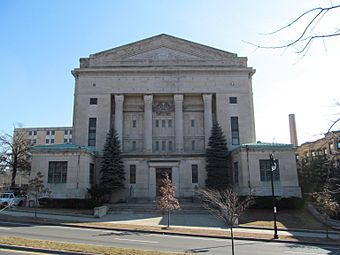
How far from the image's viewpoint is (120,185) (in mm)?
38594

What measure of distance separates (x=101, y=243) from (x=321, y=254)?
10.8 meters

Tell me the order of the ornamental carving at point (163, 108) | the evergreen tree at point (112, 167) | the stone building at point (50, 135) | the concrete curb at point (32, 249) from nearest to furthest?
1. the concrete curb at point (32, 249)
2. the evergreen tree at point (112, 167)
3. the ornamental carving at point (163, 108)
4. the stone building at point (50, 135)

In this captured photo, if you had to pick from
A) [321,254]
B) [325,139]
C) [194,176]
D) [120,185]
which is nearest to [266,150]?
[194,176]

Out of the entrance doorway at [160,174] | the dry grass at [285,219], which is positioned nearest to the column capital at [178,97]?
the entrance doorway at [160,174]

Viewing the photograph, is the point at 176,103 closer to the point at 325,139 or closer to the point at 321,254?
the point at 321,254

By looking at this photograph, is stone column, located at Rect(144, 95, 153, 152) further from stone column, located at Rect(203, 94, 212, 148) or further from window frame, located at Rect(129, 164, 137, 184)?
stone column, located at Rect(203, 94, 212, 148)

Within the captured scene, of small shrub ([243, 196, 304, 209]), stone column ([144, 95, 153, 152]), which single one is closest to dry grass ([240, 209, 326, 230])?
small shrub ([243, 196, 304, 209])

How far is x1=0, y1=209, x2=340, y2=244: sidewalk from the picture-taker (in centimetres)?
2023

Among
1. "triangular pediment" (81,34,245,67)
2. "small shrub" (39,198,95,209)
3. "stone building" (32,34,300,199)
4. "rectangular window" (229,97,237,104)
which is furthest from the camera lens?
"triangular pediment" (81,34,245,67)

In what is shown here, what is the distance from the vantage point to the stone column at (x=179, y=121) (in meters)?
42.6

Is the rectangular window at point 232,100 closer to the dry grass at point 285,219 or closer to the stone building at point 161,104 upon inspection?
the stone building at point 161,104

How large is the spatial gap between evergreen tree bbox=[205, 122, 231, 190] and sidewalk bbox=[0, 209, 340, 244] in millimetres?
8578

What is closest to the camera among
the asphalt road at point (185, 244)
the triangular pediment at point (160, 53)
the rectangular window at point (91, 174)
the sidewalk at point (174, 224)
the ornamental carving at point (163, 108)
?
the asphalt road at point (185, 244)

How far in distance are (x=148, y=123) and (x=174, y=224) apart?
68.2 feet
